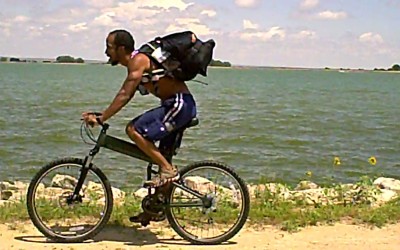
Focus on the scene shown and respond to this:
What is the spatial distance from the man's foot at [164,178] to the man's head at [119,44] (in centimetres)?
102

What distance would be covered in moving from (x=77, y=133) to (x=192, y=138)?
3.86m

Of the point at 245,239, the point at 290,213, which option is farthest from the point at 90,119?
the point at 290,213

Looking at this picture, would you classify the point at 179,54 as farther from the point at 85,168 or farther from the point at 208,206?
the point at 208,206

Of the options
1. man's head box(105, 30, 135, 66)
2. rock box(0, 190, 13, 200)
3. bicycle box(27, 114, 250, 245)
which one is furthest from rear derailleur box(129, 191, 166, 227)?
rock box(0, 190, 13, 200)

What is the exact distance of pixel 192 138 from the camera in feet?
70.1

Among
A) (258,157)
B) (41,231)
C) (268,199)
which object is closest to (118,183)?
(258,157)

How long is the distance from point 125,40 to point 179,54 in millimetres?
467

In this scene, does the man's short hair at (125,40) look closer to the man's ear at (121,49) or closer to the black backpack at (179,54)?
the man's ear at (121,49)

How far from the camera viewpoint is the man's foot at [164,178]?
19.3 feet

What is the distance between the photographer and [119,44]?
18.9ft

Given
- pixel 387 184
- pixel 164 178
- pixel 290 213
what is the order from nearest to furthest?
pixel 164 178, pixel 290 213, pixel 387 184

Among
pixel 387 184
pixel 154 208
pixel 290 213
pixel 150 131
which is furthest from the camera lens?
pixel 387 184

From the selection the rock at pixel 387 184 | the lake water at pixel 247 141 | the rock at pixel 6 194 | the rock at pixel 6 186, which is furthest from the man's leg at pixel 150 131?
the lake water at pixel 247 141

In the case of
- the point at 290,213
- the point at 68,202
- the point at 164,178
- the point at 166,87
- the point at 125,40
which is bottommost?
the point at 290,213
